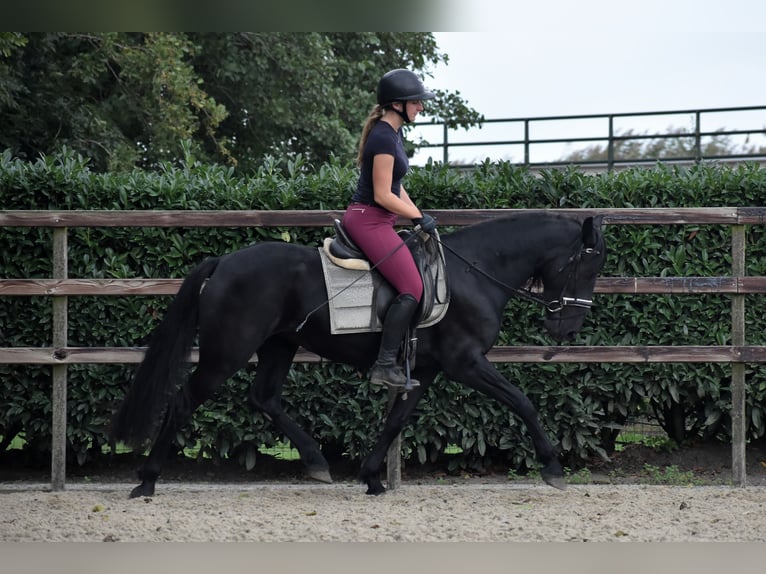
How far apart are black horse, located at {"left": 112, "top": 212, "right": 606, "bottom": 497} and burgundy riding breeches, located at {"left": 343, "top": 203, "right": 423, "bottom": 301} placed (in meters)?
0.32

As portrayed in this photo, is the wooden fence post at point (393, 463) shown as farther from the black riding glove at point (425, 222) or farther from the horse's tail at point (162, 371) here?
the horse's tail at point (162, 371)

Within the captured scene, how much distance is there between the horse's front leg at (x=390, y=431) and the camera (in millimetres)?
5781

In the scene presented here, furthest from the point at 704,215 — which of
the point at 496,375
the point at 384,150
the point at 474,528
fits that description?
the point at 474,528

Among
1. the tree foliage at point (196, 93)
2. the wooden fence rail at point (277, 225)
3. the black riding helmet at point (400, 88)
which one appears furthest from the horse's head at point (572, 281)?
the tree foliage at point (196, 93)

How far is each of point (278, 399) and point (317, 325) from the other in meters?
0.62

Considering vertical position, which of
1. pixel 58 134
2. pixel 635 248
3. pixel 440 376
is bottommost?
pixel 440 376

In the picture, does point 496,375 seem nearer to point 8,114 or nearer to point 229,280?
point 229,280

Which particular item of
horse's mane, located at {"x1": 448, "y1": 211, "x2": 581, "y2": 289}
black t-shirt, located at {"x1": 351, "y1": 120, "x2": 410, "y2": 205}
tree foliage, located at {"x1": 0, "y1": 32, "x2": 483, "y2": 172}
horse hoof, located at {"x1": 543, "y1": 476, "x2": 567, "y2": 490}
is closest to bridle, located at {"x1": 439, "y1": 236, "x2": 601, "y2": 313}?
horse's mane, located at {"x1": 448, "y1": 211, "x2": 581, "y2": 289}

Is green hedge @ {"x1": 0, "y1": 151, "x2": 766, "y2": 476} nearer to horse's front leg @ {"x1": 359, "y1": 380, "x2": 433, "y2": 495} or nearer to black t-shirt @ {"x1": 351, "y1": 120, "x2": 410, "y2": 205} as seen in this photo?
horse's front leg @ {"x1": 359, "y1": 380, "x2": 433, "y2": 495}

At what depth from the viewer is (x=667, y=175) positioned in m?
6.75

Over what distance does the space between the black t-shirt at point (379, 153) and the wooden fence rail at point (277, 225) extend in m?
0.67

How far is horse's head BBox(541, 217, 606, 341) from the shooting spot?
5.66 meters

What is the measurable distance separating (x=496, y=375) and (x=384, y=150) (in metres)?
1.53

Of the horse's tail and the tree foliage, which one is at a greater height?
the tree foliage
